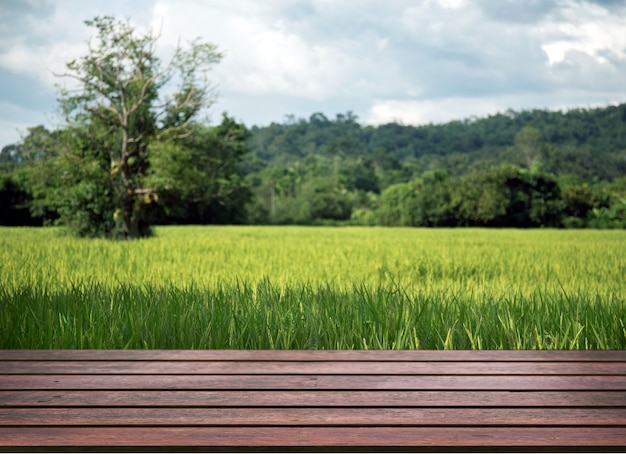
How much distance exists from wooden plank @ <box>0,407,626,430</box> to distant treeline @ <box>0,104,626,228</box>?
32.7 feet

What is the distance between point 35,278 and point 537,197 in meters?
20.7

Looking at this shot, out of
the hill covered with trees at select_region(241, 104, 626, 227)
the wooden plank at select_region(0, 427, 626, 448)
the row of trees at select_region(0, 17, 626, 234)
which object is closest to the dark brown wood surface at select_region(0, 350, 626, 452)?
the wooden plank at select_region(0, 427, 626, 448)

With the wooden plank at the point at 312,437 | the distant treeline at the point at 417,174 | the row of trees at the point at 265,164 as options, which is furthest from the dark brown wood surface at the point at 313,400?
the distant treeline at the point at 417,174

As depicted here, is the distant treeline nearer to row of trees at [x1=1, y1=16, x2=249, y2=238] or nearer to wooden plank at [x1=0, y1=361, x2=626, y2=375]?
row of trees at [x1=1, y1=16, x2=249, y2=238]

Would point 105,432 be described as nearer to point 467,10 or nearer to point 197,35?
point 467,10

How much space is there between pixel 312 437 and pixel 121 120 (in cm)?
1003

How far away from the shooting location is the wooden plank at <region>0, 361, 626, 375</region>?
1.97 meters

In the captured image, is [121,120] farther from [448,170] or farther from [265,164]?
[448,170]

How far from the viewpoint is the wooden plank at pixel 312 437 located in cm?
143

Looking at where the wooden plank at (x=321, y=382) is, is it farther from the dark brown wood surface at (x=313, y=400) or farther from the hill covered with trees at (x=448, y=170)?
Answer: the hill covered with trees at (x=448, y=170)

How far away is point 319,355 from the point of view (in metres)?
2.17

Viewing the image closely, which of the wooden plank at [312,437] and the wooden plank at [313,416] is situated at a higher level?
the wooden plank at [313,416]

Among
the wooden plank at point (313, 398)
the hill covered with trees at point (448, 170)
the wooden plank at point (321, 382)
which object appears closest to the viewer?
the wooden plank at point (313, 398)

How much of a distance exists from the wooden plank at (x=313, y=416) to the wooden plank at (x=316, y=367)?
0.34m
